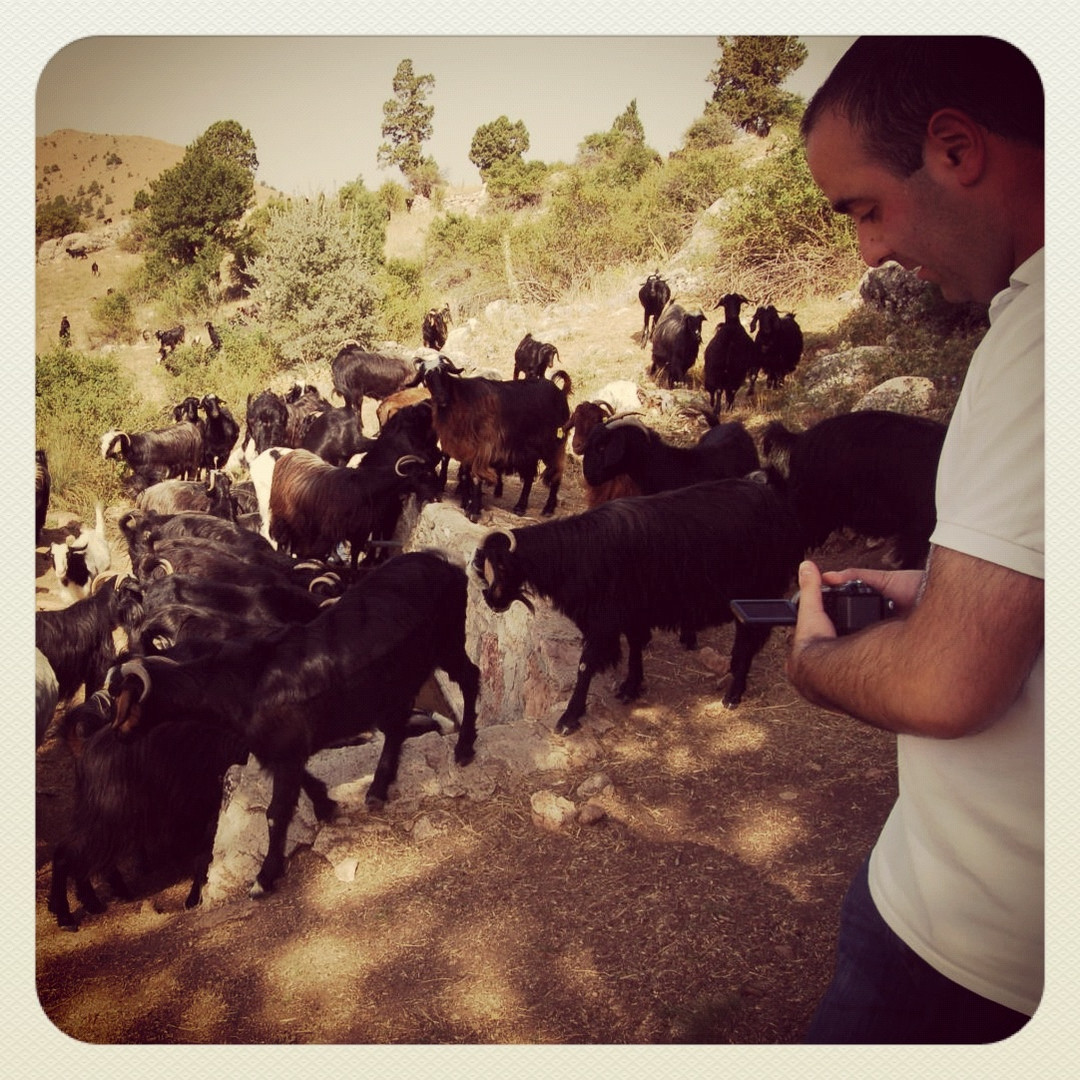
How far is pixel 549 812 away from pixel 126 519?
4364 mm

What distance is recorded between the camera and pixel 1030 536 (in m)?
1.13

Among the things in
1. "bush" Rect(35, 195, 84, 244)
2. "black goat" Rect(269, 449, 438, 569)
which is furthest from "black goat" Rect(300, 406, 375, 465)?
"bush" Rect(35, 195, 84, 244)

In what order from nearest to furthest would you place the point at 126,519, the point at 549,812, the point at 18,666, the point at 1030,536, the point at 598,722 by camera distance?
the point at 1030,536, the point at 18,666, the point at 549,812, the point at 598,722, the point at 126,519

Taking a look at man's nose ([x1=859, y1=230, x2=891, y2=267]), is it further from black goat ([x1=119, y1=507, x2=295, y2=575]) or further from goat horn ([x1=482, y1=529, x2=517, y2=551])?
black goat ([x1=119, y1=507, x2=295, y2=575])

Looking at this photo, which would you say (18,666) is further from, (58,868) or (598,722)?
(598,722)

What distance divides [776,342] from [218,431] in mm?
3823

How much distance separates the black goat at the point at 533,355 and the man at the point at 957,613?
352 cm

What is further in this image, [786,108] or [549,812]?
[549,812]

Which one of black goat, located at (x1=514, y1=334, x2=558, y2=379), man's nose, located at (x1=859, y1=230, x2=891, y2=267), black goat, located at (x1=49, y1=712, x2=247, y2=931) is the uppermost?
man's nose, located at (x1=859, y1=230, x2=891, y2=267)

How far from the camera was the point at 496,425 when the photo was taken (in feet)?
25.4

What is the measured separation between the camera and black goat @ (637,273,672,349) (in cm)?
456

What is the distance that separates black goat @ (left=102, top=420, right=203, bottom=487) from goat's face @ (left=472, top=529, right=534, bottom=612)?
1.71 meters

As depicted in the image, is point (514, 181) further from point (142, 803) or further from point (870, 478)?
point (870, 478)

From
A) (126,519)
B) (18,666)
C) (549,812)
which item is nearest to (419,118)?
(18,666)
